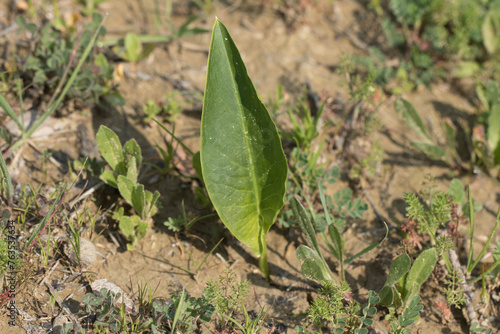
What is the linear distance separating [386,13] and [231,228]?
2.60 meters

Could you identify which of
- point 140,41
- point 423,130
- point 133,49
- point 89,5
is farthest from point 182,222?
point 89,5

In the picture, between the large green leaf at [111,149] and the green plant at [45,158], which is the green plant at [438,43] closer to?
the large green leaf at [111,149]

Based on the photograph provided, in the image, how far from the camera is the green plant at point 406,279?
6.98 feet

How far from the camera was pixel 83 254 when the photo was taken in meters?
2.21

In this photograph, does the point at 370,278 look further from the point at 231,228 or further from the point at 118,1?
the point at 118,1

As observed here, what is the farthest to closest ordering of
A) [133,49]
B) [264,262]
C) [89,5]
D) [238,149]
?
[89,5] < [133,49] < [264,262] < [238,149]

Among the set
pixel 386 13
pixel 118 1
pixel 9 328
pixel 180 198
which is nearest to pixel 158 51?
pixel 118 1

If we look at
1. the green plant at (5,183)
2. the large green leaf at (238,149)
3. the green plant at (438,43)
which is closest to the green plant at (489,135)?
the green plant at (438,43)

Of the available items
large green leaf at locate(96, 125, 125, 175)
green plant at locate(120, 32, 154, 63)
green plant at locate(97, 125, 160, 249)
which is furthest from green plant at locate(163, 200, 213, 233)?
green plant at locate(120, 32, 154, 63)

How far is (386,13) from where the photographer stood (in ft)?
12.8

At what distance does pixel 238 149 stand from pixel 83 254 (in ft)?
2.90

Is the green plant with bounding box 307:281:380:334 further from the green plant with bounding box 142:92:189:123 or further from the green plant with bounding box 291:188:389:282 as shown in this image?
the green plant with bounding box 142:92:189:123

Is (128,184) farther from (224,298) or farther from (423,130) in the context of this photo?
(423,130)

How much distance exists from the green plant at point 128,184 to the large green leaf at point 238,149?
0.38 meters
